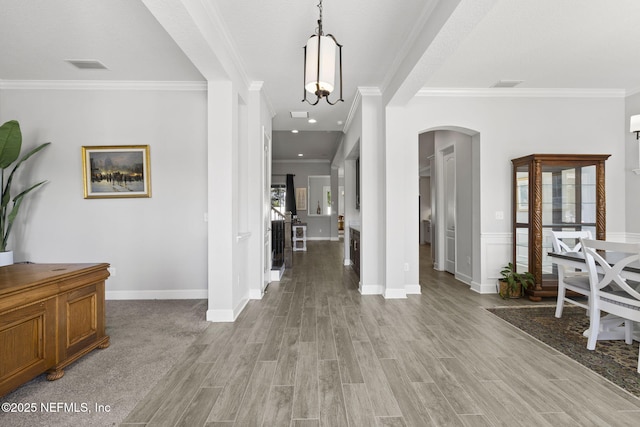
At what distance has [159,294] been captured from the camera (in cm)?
411

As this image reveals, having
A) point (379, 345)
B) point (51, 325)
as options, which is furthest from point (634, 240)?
point (51, 325)

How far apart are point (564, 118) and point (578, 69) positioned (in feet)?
2.72

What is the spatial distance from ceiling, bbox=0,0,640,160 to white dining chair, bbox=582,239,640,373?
1.98 meters

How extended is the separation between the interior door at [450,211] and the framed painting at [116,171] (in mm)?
4886

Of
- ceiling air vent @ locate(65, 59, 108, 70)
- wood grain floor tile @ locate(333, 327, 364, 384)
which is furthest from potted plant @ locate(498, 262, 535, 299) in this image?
ceiling air vent @ locate(65, 59, 108, 70)

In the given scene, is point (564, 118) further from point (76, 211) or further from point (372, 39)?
point (76, 211)

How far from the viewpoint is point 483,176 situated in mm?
4379

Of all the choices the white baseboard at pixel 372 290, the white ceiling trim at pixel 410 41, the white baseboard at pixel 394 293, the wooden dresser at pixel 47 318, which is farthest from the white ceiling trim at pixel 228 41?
the white baseboard at pixel 394 293

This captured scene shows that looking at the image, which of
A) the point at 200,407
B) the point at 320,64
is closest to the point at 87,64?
the point at 320,64

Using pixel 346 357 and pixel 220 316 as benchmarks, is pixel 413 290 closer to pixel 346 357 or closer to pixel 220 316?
pixel 346 357

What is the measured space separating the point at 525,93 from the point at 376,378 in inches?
175

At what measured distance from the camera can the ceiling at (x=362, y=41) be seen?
8.38 feet

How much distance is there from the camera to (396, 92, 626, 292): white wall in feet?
14.3

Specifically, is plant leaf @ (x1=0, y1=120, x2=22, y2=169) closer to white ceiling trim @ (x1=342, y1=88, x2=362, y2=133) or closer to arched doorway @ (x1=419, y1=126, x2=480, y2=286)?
white ceiling trim @ (x1=342, y1=88, x2=362, y2=133)
